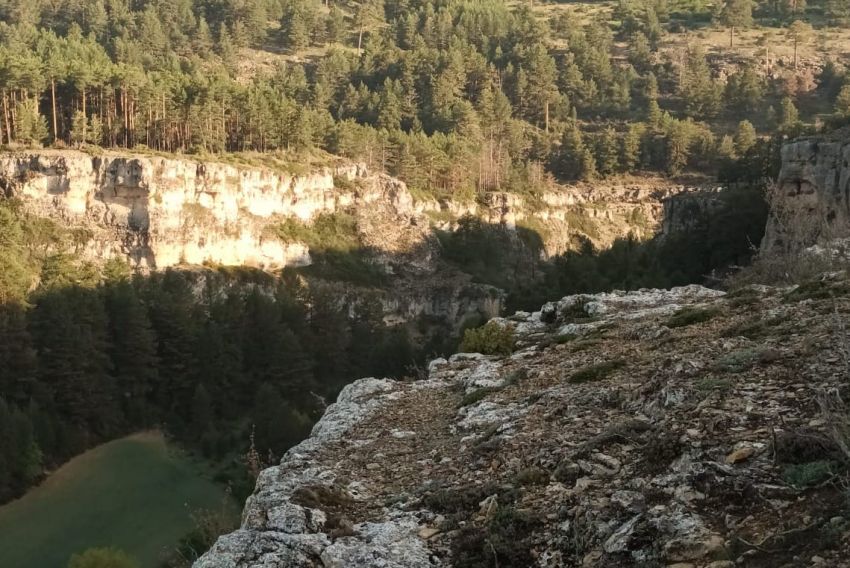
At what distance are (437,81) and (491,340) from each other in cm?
12855

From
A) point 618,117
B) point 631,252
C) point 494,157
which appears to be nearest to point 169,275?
point 631,252

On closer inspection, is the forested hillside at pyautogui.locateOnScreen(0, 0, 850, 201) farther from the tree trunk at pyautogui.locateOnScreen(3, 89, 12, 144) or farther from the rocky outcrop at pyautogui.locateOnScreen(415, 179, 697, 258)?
the rocky outcrop at pyautogui.locateOnScreen(415, 179, 697, 258)

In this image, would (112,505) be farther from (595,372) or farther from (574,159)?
(574,159)

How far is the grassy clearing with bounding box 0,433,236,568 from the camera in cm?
4156

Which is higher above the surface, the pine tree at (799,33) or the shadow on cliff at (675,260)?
the pine tree at (799,33)

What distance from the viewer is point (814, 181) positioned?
47.1 meters

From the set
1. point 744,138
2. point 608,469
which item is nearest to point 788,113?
point 744,138

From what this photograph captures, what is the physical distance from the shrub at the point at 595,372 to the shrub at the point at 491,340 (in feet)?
19.4

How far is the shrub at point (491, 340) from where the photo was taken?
66.5 feet

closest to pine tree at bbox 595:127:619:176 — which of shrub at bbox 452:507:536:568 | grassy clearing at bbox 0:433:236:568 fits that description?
grassy clearing at bbox 0:433:236:568

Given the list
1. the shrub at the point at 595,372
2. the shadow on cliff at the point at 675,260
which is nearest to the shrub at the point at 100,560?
the shrub at the point at 595,372

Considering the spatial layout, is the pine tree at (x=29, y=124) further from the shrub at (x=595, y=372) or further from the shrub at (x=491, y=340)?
the shrub at (x=595, y=372)

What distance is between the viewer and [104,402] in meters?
57.4

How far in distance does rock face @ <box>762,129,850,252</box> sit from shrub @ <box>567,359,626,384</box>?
32.7 meters
